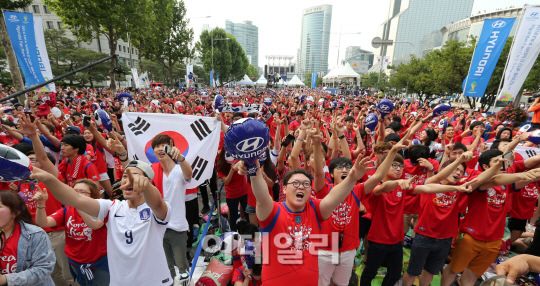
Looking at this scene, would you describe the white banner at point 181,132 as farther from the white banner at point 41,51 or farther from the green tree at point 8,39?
the green tree at point 8,39

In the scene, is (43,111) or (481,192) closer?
(481,192)

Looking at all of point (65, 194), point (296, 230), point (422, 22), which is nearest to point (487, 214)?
point (296, 230)

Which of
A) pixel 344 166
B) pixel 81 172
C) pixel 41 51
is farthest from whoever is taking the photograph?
pixel 41 51

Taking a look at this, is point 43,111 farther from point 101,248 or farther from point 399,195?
point 399,195

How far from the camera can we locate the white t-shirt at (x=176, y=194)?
310cm

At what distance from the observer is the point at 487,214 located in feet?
10.4


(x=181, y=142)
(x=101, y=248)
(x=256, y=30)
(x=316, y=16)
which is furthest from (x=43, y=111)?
(x=256, y=30)

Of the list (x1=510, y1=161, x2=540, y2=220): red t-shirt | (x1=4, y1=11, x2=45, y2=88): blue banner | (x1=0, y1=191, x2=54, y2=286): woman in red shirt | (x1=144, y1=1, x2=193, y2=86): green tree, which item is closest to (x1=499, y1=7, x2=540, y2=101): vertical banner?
(x1=510, y1=161, x2=540, y2=220): red t-shirt

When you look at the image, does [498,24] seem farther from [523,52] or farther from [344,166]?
[344,166]

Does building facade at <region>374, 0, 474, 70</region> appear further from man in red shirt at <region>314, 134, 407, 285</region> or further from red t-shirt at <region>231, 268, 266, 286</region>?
red t-shirt at <region>231, 268, 266, 286</region>

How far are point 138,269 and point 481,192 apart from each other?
13.5ft

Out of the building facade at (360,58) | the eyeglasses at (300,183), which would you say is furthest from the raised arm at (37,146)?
the building facade at (360,58)

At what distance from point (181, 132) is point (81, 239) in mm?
2128

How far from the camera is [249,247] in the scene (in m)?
2.92
